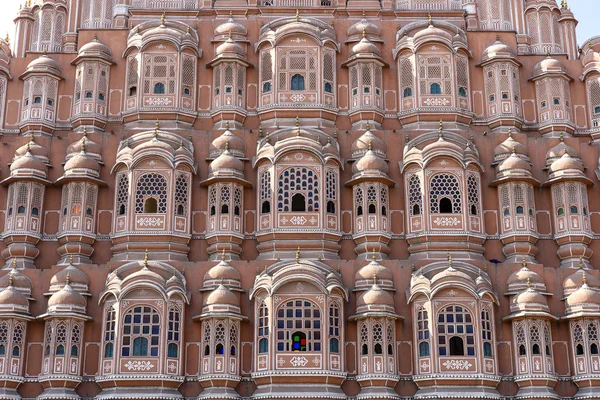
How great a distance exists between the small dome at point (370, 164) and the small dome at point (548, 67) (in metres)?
9.11

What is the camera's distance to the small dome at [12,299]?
114ft

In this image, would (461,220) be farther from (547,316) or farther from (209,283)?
(209,283)

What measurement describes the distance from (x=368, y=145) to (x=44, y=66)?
49.7 ft

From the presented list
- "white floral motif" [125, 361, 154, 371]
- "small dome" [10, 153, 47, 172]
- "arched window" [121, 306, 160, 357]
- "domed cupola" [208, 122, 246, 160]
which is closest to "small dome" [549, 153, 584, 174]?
"domed cupola" [208, 122, 246, 160]

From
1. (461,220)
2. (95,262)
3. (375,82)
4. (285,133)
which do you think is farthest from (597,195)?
(95,262)

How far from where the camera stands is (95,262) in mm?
37969

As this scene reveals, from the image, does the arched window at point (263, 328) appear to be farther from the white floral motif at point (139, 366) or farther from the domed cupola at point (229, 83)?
the domed cupola at point (229, 83)

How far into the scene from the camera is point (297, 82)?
135 ft

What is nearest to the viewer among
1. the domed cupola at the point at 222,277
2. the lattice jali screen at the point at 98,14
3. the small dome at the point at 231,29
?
the domed cupola at the point at 222,277

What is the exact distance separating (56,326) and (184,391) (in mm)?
5425

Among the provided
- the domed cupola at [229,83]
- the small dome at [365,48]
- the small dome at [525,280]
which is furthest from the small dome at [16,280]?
the small dome at [525,280]

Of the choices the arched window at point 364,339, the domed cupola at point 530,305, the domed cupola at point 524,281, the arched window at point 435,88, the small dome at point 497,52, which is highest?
the small dome at point 497,52

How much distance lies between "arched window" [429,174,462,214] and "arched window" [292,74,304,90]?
24.9ft

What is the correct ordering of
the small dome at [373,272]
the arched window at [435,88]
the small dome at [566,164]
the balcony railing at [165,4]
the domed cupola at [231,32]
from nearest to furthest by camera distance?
the small dome at [373,272], the small dome at [566,164], the arched window at [435,88], the domed cupola at [231,32], the balcony railing at [165,4]
